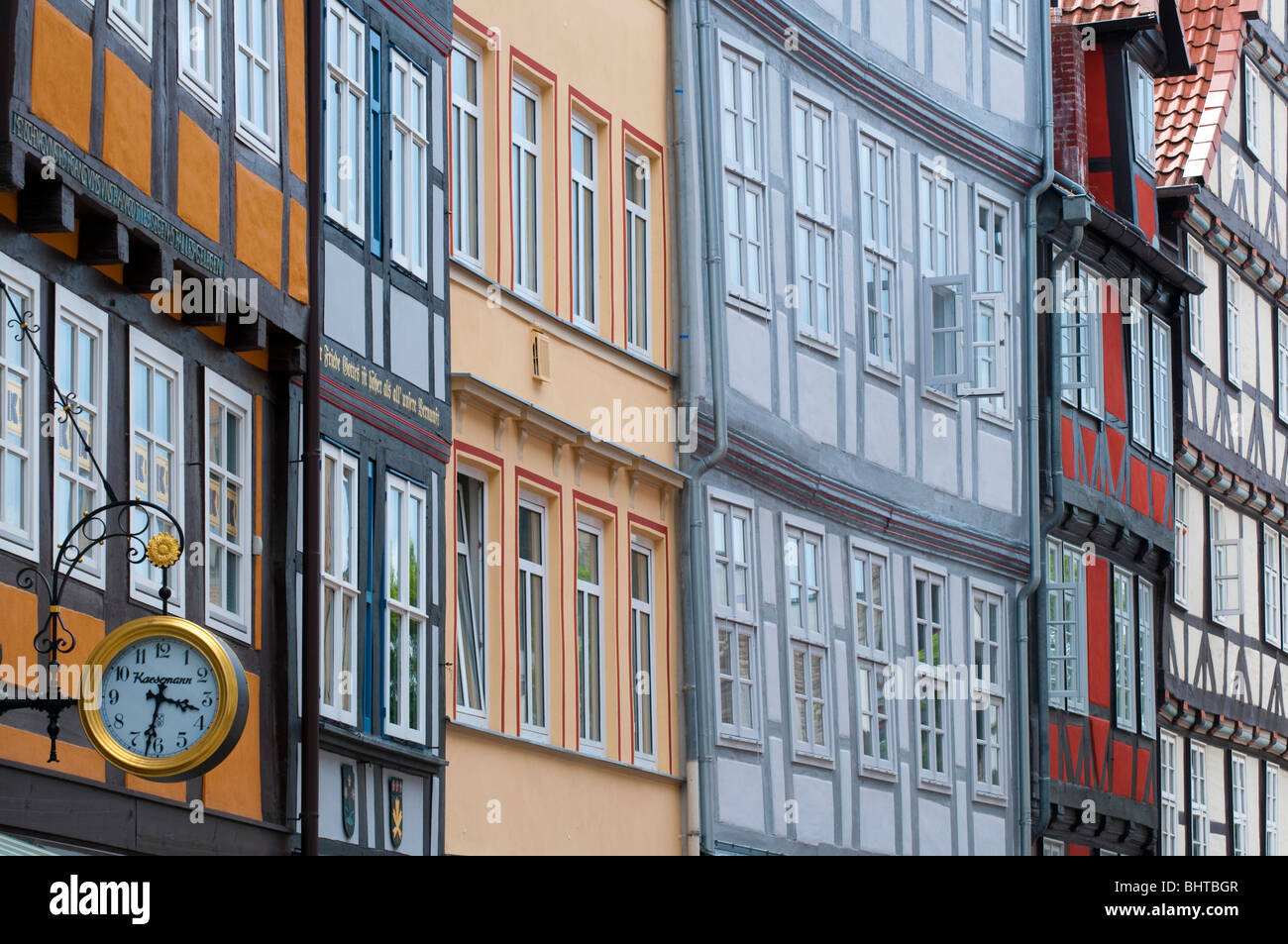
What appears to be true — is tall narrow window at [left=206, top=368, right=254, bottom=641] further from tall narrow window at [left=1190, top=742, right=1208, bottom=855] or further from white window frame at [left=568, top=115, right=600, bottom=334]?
tall narrow window at [left=1190, top=742, right=1208, bottom=855]

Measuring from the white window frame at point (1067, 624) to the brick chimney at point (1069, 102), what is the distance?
4158mm

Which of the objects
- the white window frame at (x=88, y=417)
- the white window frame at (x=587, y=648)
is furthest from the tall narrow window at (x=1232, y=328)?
the white window frame at (x=88, y=417)

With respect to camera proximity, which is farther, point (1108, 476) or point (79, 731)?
point (1108, 476)

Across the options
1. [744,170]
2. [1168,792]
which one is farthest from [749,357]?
[1168,792]

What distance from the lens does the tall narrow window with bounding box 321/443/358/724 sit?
1748 cm

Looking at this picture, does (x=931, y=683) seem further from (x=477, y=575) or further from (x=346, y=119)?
(x=346, y=119)

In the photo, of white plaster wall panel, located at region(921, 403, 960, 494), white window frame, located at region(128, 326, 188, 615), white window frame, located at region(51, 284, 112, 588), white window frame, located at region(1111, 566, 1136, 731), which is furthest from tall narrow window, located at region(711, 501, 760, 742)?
white window frame, located at region(51, 284, 112, 588)

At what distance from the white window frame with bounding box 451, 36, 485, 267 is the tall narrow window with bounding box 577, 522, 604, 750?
8.12 ft

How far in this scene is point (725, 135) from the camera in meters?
23.9

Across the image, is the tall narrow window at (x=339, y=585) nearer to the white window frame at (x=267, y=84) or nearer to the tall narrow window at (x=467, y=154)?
the white window frame at (x=267, y=84)

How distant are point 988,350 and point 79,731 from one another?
1627 cm
